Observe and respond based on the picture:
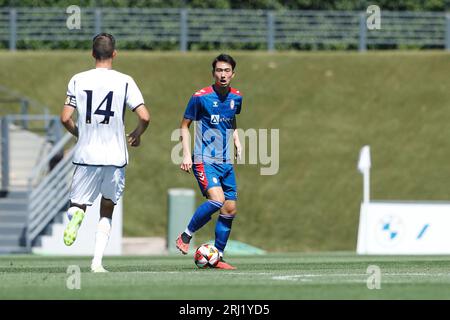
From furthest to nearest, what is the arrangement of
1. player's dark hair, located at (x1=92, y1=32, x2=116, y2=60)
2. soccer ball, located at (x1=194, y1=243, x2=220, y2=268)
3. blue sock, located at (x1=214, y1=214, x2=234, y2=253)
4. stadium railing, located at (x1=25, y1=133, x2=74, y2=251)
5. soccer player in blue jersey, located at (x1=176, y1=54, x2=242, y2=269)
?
stadium railing, located at (x1=25, y1=133, x2=74, y2=251)
blue sock, located at (x1=214, y1=214, x2=234, y2=253)
soccer player in blue jersey, located at (x1=176, y1=54, x2=242, y2=269)
soccer ball, located at (x1=194, y1=243, x2=220, y2=268)
player's dark hair, located at (x1=92, y1=32, x2=116, y2=60)

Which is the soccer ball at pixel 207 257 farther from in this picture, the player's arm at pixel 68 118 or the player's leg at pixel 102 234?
the player's arm at pixel 68 118

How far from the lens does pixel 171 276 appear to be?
433 inches

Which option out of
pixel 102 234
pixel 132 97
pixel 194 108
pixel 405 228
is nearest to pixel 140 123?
pixel 132 97

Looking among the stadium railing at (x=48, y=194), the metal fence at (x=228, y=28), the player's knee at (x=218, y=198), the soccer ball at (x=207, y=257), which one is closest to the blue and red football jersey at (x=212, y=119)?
the player's knee at (x=218, y=198)

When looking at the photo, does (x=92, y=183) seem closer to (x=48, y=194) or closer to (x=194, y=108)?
(x=194, y=108)

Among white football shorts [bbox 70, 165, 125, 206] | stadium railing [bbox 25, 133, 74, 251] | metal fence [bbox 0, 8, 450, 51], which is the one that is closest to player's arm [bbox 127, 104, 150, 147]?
white football shorts [bbox 70, 165, 125, 206]

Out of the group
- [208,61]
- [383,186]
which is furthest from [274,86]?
[383,186]

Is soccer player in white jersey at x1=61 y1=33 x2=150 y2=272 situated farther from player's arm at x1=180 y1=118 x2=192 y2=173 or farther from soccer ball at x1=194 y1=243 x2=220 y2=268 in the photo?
soccer ball at x1=194 y1=243 x2=220 y2=268

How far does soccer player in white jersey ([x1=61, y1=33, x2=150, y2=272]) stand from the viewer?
11.2 m

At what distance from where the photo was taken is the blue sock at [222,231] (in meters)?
13.0

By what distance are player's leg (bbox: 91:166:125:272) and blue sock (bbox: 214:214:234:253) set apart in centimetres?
186

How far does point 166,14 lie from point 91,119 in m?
29.9

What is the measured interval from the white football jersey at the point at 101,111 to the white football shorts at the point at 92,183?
3.9 inches

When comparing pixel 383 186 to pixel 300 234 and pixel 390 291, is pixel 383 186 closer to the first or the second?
pixel 300 234
